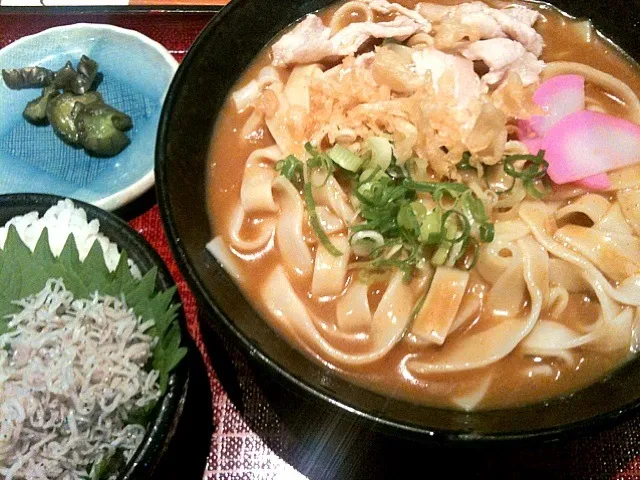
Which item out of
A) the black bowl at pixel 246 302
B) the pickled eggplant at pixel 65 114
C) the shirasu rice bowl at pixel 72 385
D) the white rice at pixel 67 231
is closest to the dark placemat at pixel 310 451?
the black bowl at pixel 246 302

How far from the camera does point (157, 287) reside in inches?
78.3

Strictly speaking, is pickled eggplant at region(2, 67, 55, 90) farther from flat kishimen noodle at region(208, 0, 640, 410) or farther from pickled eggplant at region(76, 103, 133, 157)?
flat kishimen noodle at region(208, 0, 640, 410)

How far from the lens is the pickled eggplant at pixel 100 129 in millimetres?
2729

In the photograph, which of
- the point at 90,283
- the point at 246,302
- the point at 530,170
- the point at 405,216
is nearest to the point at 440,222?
the point at 405,216

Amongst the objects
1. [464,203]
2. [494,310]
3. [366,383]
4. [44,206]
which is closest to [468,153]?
[464,203]

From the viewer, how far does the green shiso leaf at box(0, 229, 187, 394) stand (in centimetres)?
186

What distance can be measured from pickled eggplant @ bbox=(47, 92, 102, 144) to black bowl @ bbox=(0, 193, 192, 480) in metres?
0.66

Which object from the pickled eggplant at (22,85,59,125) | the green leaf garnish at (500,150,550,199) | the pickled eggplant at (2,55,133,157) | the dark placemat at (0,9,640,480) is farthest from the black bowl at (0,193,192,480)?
the green leaf garnish at (500,150,550,199)

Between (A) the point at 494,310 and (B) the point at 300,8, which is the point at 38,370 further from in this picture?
(B) the point at 300,8

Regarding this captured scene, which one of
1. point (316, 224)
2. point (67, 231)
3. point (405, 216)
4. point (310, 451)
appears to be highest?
point (405, 216)

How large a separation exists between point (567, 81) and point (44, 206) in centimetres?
206

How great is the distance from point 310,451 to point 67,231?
1150 mm

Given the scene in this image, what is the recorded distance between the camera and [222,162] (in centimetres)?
239

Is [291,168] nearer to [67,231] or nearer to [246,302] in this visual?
[246,302]
